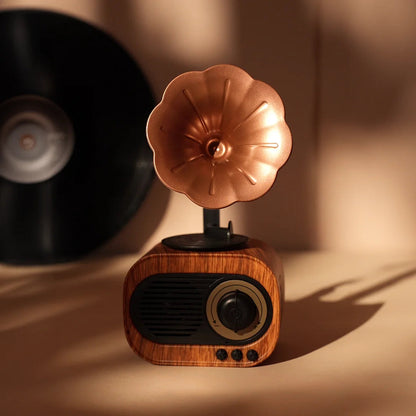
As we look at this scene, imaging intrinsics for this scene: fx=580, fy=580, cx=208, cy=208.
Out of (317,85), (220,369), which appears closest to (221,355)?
(220,369)

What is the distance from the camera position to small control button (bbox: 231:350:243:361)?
52.1 inches

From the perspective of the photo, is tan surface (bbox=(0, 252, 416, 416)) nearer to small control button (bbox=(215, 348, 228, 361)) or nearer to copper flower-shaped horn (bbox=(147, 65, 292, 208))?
small control button (bbox=(215, 348, 228, 361))

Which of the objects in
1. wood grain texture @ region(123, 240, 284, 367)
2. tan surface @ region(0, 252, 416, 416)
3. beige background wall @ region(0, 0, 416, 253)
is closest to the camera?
tan surface @ region(0, 252, 416, 416)

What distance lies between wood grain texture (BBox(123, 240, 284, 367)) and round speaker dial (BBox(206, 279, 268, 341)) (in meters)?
0.02

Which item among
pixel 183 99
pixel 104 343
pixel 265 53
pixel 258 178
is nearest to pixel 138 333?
pixel 104 343

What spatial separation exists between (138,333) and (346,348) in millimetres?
511

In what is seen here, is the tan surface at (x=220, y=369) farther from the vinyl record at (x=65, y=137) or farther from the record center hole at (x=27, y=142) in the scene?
the record center hole at (x=27, y=142)

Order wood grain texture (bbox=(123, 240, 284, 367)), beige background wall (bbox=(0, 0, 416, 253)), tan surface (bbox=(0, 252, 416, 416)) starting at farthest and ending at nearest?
beige background wall (bbox=(0, 0, 416, 253)) → wood grain texture (bbox=(123, 240, 284, 367)) → tan surface (bbox=(0, 252, 416, 416))

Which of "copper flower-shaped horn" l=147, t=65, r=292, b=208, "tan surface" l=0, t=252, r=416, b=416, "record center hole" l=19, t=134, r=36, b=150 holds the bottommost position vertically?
"tan surface" l=0, t=252, r=416, b=416

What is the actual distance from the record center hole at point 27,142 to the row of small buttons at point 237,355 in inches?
55.7

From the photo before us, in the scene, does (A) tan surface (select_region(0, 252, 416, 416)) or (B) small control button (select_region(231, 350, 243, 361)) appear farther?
(B) small control button (select_region(231, 350, 243, 361))

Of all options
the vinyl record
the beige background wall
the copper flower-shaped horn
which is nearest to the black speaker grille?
the copper flower-shaped horn

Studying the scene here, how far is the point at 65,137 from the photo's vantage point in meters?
2.37

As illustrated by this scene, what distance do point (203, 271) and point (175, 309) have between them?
11cm
